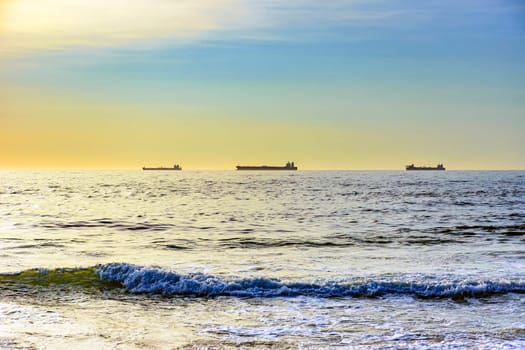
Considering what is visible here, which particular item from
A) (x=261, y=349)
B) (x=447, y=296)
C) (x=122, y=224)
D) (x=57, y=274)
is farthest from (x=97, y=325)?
(x=122, y=224)

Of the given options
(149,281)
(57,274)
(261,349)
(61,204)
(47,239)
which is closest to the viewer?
(261,349)

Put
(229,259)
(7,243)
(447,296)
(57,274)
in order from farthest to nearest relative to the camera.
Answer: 1. (7,243)
2. (229,259)
3. (57,274)
4. (447,296)

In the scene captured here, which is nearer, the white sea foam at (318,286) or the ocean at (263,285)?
the ocean at (263,285)

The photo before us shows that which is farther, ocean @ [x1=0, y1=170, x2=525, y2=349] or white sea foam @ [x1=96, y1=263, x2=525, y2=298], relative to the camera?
white sea foam @ [x1=96, y1=263, x2=525, y2=298]

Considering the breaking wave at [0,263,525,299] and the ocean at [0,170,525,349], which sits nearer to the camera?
the ocean at [0,170,525,349]

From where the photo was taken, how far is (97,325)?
42.8 ft

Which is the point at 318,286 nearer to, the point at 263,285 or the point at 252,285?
the point at 263,285

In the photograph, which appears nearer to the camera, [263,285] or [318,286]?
[318,286]

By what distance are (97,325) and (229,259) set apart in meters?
10.2

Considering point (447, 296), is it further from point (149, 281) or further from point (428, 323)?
point (149, 281)

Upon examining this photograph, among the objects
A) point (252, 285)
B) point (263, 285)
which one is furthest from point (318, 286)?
point (252, 285)

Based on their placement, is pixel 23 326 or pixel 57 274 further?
pixel 57 274

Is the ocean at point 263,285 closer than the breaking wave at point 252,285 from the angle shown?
Yes

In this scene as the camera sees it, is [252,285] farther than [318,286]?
Yes
